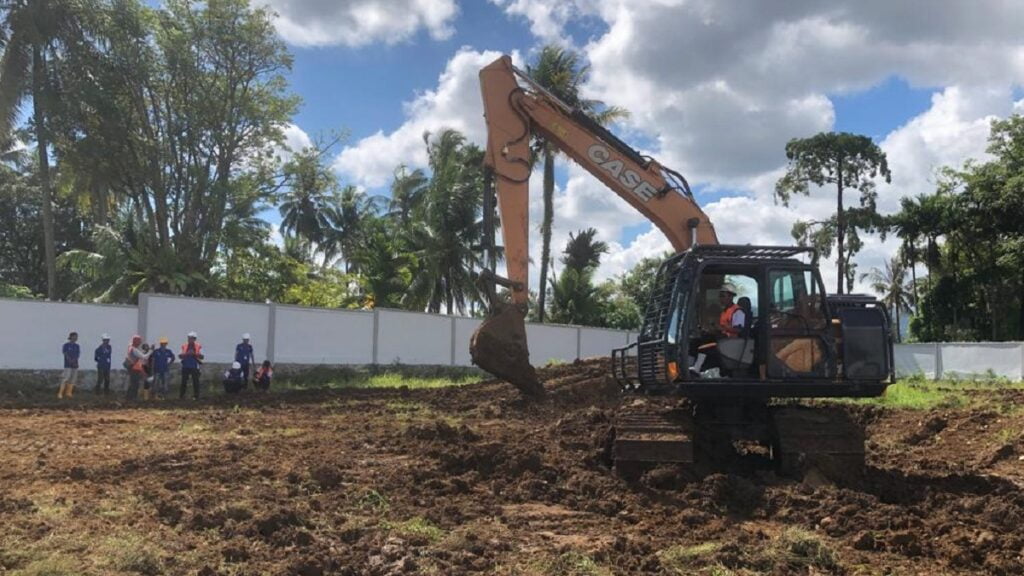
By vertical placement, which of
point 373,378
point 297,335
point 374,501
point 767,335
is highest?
point 297,335

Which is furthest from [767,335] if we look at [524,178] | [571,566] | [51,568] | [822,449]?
[524,178]

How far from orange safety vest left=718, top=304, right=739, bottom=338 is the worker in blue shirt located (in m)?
15.2

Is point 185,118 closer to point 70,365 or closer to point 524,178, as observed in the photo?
point 70,365

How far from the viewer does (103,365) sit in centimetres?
1897

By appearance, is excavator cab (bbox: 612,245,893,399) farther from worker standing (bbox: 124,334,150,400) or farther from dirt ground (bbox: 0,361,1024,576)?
worker standing (bbox: 124,334,150,400)

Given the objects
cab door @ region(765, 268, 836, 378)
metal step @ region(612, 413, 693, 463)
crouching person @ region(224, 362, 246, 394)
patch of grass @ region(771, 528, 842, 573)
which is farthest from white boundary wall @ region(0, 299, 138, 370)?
patch of grass @ region(771, 528, 842, 573)

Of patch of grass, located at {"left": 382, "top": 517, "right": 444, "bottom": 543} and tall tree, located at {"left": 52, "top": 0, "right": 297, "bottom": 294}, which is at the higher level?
tall tree, located at {"left": 52, "top": 0, "right": 297, "bottom": 294}

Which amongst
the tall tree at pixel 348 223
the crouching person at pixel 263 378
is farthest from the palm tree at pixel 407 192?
the crouching person at pixel 263 378

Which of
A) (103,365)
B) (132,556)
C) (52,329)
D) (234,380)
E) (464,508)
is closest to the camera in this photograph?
(132,556)

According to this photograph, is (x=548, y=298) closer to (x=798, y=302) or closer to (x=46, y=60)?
(x=46, y=60)

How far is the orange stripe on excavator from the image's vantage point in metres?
14.4

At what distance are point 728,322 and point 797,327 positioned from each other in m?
0.67

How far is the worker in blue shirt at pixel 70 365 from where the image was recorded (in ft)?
59.6

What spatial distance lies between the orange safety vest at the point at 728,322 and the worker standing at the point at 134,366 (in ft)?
47.0
